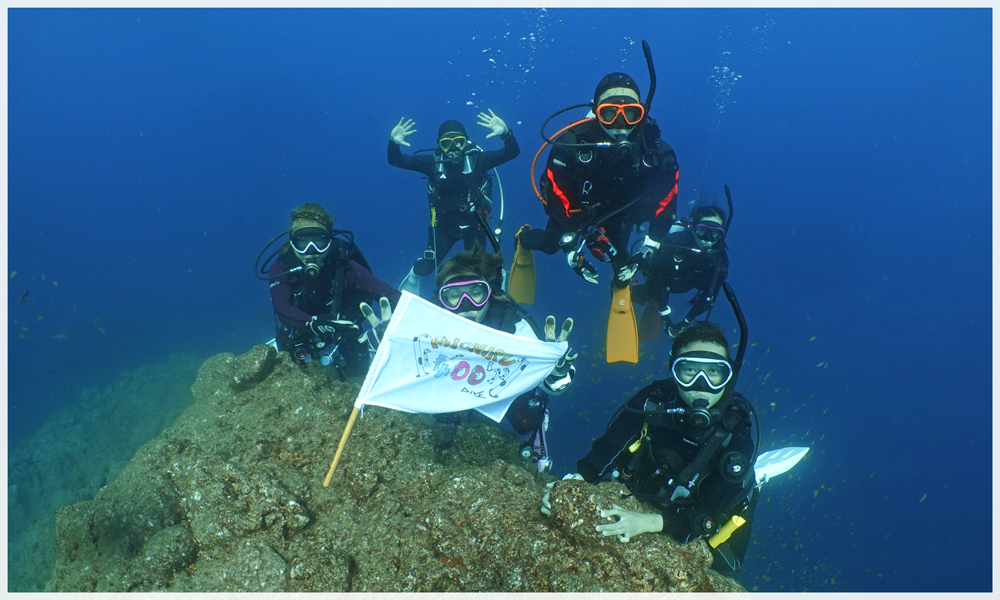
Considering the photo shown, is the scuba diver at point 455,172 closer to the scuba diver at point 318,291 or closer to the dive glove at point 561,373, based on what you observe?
the scuba diver at point 318,291

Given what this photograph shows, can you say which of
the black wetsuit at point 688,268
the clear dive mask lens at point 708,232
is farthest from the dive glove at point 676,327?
the clear dive mask lens at point 708,232

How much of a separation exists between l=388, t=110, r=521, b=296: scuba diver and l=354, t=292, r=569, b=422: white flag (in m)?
4.37

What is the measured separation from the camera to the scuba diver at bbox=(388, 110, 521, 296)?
736cm

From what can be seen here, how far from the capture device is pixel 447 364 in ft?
11.3

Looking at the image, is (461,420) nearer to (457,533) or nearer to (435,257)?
(457,533)

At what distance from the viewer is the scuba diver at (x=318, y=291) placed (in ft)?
16.3

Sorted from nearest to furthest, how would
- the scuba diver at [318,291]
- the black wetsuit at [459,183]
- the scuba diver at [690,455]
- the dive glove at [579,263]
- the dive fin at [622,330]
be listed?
the scuba diver at [690,455] → the scuba diver at [318,291] → the dive glove at [579,263] → the dive fin at [622,330] → the black wetsuit at [459,183]

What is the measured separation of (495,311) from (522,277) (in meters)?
3.59

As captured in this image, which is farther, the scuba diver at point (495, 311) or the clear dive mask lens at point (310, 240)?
the clear dive mask lens at point (310, 240)

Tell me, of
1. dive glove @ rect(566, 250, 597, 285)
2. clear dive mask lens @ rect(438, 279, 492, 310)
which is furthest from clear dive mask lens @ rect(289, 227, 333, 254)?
dive glove @ rect(566, 250, 597, 285)

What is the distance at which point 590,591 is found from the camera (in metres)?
2.80

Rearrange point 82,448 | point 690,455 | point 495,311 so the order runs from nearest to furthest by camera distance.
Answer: point 690,455
point 495,311
point 82,448

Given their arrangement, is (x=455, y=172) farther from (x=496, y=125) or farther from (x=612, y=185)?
(x=612, y=185)

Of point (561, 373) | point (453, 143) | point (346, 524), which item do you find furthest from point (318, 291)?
point (453, 143)
